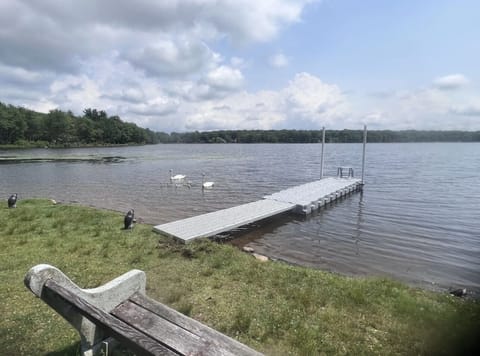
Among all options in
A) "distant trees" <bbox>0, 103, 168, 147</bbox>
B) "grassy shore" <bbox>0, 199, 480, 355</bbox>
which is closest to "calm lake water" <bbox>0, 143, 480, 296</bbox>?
"grassy shore" <bbox>0, 199, 480, 355</bbox>

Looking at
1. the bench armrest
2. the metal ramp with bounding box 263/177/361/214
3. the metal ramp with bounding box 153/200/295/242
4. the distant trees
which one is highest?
the distant trees

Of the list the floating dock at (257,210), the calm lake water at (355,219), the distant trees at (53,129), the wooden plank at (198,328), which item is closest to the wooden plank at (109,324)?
the wooden plank at (198,328)

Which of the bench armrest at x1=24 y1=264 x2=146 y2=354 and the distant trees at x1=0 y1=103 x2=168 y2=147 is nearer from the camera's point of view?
the bench armrest at x1=24 y1=264 x2=146 y2=354

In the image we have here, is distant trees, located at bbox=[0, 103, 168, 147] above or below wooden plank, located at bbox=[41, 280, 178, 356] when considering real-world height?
above

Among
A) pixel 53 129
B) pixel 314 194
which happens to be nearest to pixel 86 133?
pixel 53 129

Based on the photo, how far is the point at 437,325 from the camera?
13.5 ft

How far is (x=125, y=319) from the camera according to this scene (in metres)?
2.78

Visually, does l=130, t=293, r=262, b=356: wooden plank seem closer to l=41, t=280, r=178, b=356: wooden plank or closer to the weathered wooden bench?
the weathered wooden bench

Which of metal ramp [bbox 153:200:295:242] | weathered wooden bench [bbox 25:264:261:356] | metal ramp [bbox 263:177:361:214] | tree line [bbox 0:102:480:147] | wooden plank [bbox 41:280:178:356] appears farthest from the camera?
tree line [bbox 0:102:480:147]

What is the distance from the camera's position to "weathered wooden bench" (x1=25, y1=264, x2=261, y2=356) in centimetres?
207

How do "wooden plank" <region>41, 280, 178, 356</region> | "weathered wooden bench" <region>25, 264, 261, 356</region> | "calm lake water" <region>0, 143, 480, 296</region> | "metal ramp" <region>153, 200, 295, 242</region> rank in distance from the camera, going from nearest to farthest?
"wooden plank" <region>41, 280, 178, 356</region> → "weathered wooden bench" <region>25, 264, 261, 356</region> → "calm lake water" <region>0, 143, 480, 296</region> → "metal ramp" <region>153, 200, 295, 242</region>

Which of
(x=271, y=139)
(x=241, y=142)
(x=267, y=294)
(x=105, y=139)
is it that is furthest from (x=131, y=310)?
(x=241, y=142)

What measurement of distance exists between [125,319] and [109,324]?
783mm

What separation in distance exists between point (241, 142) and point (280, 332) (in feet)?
473
